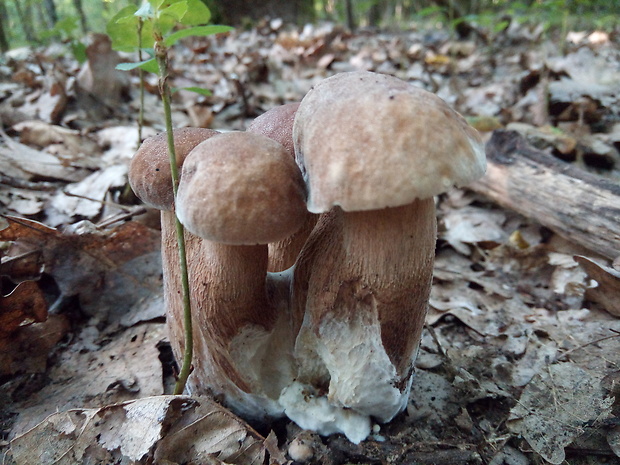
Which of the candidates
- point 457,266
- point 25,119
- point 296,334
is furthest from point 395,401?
point 25,119

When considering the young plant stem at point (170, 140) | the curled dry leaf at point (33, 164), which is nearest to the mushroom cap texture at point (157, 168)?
the young plant stem at point (170, 140)

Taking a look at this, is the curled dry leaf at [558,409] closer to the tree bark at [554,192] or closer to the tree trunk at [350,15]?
the tree bark at [554,192]

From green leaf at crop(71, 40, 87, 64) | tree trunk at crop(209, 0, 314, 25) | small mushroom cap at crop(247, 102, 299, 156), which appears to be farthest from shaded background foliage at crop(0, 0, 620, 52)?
small mushroom cap at crop(247, 102, 299, 156)

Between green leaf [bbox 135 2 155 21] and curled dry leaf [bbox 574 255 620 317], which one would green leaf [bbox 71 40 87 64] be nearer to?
green leaf [bbox 135 2 155 21]

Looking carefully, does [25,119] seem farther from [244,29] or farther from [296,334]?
[244,29]

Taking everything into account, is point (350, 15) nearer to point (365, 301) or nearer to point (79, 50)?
point (79, 50)

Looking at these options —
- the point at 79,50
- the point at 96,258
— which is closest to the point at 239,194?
the point at 96,258
